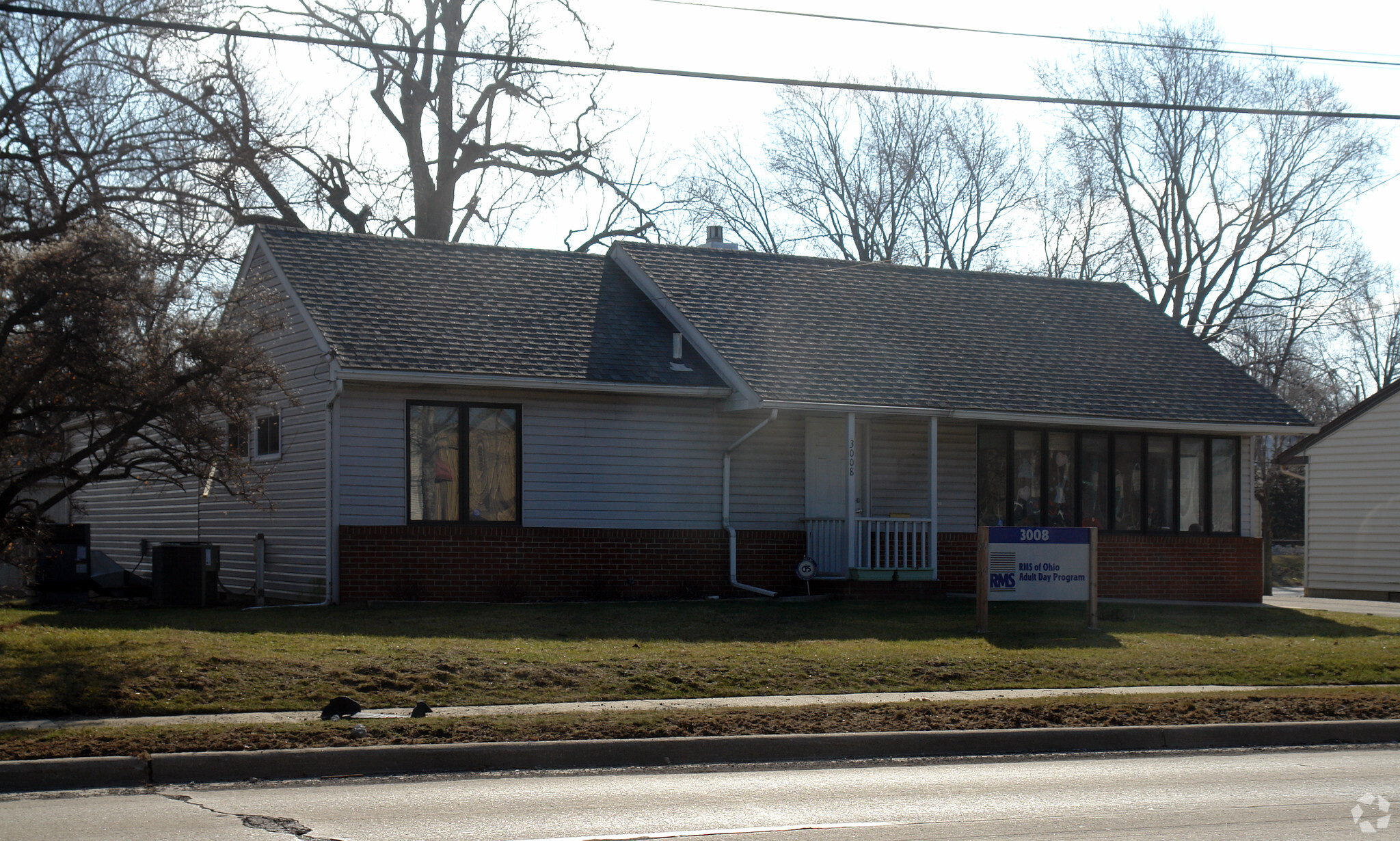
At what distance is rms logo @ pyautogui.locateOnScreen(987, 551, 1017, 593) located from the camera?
639 inches

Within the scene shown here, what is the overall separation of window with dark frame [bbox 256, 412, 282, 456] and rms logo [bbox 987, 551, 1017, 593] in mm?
10426

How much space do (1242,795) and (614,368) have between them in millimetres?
12539

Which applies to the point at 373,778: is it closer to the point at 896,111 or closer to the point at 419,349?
the point at 419,349

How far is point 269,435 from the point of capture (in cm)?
2017

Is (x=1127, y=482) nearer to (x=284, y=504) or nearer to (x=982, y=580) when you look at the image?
(x=982, y=580)

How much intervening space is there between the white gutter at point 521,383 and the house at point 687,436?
0.04m

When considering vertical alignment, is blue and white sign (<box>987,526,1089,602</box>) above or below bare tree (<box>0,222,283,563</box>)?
below

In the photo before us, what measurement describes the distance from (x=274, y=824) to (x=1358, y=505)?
28.4 metres

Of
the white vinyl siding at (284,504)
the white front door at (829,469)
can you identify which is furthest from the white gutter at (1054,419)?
the white vinyl siding at (284,504)

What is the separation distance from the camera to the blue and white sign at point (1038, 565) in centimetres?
1622

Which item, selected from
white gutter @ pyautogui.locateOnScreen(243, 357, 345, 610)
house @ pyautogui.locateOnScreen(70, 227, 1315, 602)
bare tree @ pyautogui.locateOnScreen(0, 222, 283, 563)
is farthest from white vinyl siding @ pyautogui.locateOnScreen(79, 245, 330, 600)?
bare tree @ pyautogui.locateOnScreen(0, 222, 283, 563)

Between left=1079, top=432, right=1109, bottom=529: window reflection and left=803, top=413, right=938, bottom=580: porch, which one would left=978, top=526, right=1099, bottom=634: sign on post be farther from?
left=1079, top=432, right=1109, bottom=529: window reflection

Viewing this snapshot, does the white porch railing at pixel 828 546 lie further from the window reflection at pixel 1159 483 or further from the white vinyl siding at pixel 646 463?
the window reflection at pixel 1159 483

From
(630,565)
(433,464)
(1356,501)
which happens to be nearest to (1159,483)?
(630,565)
